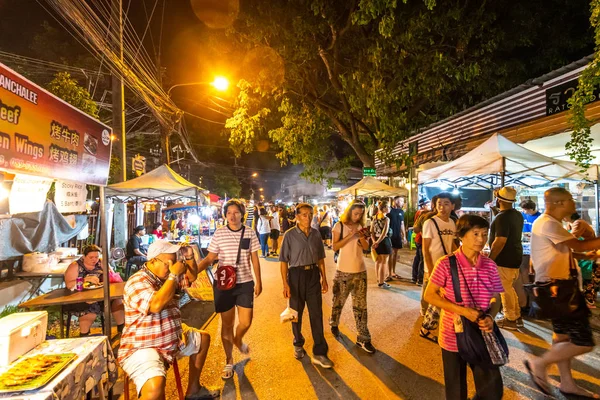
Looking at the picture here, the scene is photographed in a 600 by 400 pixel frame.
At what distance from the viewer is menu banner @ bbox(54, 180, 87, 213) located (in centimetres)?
330

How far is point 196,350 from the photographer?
3205mm

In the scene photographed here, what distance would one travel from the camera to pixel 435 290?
98.3 inches

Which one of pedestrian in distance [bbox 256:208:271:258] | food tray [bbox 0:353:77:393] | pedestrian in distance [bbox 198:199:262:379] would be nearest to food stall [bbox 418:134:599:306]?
pedestrian in distance [bbox 198:199:262:379]

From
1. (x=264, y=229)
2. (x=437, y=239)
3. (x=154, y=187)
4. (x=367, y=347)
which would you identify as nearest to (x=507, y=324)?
(x=437, y=239)

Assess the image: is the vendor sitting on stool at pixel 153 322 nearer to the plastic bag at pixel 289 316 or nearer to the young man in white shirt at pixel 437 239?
the plastic bag at pixel 289 316

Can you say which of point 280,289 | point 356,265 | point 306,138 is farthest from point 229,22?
point 356,265

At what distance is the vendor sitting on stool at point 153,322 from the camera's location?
2.58 m

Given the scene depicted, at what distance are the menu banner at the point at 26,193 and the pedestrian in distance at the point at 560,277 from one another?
475 centimetres

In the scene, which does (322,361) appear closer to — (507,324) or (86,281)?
(507,324)

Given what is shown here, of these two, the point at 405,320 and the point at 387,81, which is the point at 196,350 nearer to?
the point at 405,320

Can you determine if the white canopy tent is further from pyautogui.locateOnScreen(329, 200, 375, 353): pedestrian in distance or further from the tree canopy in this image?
pyautogui.locateOnScreen(329, 200, 375, 353): pedestrian in distance

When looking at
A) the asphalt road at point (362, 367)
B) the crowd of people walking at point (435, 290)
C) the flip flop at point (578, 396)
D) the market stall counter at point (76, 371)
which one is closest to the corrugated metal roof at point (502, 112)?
the crowd of people walking at point (435, 290)

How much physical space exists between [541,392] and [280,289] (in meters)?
5.30

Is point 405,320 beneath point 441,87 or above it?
beneath
